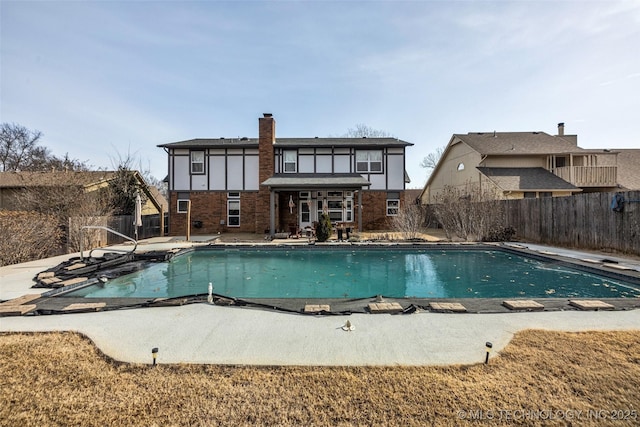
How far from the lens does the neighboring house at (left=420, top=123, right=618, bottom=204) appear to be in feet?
A: 63.6

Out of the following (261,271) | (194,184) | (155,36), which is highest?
(155,36)

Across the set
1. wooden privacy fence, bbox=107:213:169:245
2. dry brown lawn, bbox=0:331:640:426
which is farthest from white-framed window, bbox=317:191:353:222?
dry brown lawn, bbox=0:331:640:426

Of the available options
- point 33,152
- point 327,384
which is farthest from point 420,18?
point 33,152

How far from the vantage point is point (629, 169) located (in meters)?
23.1

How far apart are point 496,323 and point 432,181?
25.3 meters

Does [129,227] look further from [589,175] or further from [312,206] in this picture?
[589,175]

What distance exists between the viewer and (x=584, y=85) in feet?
36.7

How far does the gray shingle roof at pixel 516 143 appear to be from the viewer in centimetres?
2069

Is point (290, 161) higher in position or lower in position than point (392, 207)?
higher

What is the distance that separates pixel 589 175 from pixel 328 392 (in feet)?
83.8

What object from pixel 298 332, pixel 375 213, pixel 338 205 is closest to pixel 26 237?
pixel 298 332

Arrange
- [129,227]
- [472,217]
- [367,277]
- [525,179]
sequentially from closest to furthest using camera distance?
[367,277] < [472,217] < [129,227] < [525,179]

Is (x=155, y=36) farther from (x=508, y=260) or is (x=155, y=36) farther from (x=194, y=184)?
(x=508, y=260)

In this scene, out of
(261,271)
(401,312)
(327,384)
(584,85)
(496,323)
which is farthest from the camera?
(584,85)
